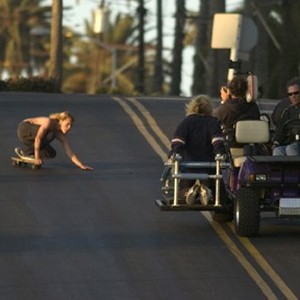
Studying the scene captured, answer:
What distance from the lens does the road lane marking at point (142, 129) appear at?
27.3m

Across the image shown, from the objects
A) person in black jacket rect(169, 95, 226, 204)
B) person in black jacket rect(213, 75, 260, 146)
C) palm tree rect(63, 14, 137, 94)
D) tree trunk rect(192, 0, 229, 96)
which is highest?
person in black jacket rect(213, 75, 260, 146)

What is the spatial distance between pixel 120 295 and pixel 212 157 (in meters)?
4.58

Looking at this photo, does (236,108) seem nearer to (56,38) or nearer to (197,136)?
(197,136)

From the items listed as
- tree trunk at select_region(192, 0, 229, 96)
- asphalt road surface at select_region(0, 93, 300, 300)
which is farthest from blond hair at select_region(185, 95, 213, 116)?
tree trunk at select_region(192, 0, 229, 96)

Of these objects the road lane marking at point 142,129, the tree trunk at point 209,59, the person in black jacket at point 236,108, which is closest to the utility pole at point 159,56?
the tree trunk at point 209,59

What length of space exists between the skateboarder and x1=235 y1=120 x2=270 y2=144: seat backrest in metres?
5.71

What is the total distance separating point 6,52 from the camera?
11650 cm

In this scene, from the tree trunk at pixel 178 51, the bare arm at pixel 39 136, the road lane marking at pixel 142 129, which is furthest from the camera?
the tree trunk at pixel 178 51

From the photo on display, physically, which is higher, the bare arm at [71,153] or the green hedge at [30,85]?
the bare arm at [71,153]

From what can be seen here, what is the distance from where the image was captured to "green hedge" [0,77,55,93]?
43.7 m

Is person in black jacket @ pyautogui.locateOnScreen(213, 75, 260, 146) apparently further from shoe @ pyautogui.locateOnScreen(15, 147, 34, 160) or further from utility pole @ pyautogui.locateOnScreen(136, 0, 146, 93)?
utility pole @ pyautogui.locateOnScreen(136, 0, 146, 93)

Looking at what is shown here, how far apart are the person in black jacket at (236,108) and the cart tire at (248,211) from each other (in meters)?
1.60

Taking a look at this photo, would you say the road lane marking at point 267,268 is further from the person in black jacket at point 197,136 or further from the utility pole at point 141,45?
the utility pole at point 141,45

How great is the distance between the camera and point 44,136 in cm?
2508
